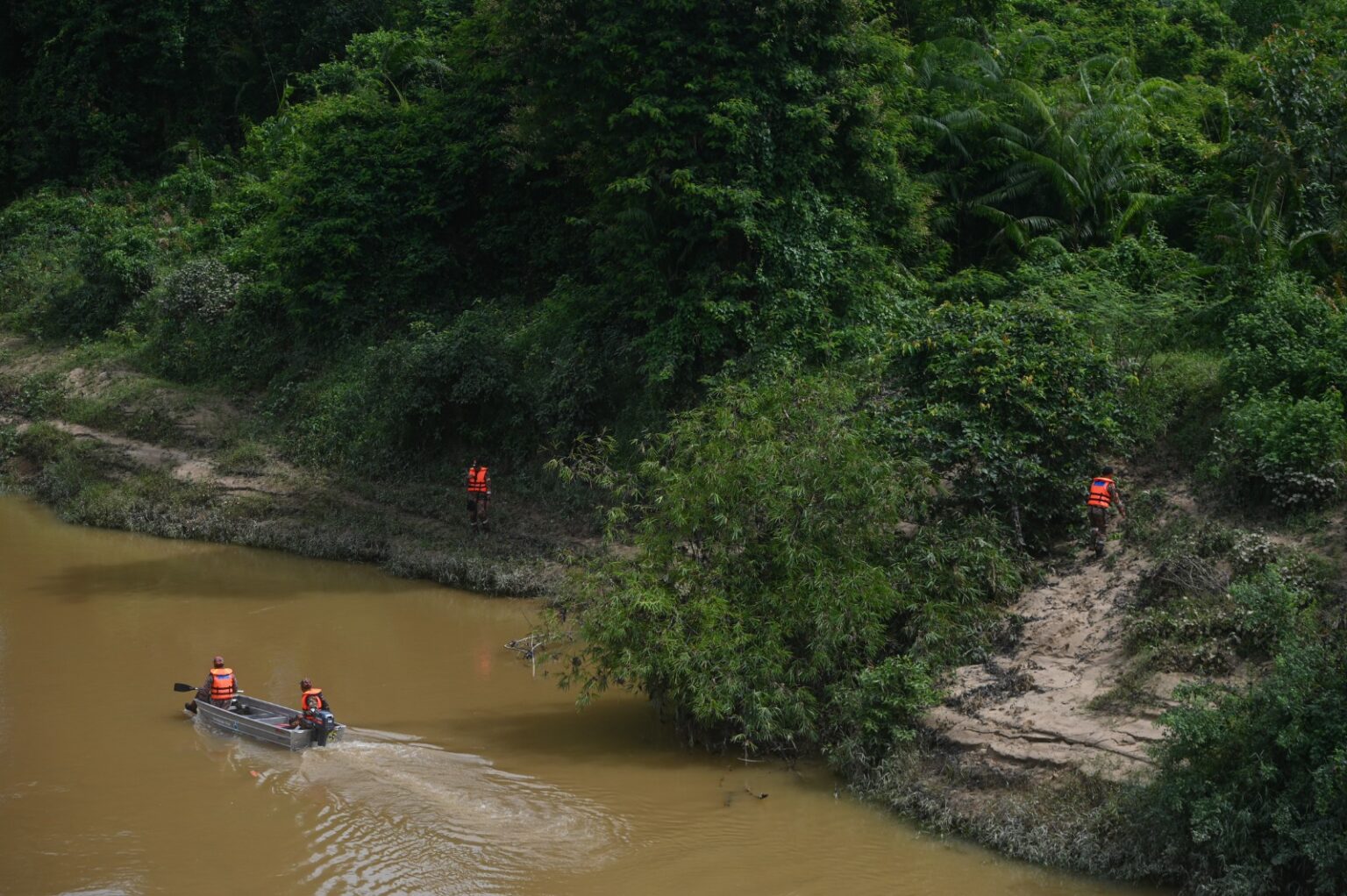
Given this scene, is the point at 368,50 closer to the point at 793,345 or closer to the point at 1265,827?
the point at 793,345

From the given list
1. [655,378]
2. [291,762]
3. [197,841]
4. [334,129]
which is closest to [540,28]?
[655,378]

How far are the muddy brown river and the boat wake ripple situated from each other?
0.08 feet

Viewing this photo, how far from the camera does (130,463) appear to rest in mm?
24156

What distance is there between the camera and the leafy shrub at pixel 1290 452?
13.1 metres

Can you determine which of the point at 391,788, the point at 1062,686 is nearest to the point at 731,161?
the point at 1062,686

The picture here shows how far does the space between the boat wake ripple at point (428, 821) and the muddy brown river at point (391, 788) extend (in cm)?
3

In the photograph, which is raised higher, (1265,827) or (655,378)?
(655,378)

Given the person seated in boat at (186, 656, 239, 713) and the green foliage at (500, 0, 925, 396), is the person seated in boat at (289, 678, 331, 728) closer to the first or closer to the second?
the person seated in boat at (186, 656, 239, 713)

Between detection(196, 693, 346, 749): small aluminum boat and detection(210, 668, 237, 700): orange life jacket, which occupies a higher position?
detection(210, 668, 237, 700): orange life jacket

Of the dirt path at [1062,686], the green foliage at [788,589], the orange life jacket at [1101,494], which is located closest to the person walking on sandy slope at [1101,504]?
the orange life jacket at [1101,494]

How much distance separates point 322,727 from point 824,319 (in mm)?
9426

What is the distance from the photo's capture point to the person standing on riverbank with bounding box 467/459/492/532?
20.3m

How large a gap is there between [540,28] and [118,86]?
23.0 m

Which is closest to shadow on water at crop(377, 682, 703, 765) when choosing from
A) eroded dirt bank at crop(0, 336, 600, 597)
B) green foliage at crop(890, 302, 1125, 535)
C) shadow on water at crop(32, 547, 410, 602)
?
A: eroded dirt bank at crop(0, 336, 600, 597)
